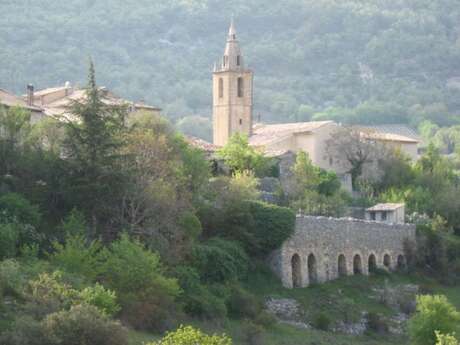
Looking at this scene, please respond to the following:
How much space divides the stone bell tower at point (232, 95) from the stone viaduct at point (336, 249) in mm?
29299

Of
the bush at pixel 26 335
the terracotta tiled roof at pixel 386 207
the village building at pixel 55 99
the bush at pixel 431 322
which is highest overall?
the village building at pixel 55 99

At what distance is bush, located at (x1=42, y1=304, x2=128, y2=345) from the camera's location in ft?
139

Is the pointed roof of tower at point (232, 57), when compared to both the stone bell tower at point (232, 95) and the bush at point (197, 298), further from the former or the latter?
the bush at point (197, 298)

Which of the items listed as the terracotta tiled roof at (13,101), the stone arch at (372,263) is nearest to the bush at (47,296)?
the stone arch at (372,263)

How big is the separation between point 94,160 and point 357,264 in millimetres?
19487

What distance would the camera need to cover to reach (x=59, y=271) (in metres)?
49.3

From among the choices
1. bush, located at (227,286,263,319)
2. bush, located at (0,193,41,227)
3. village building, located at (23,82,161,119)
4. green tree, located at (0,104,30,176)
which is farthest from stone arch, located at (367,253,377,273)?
bush, located at (0,193,41,227)

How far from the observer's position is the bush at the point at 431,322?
5772 centimetres

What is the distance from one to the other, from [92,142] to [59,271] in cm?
971

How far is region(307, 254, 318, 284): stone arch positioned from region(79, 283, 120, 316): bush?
2050 cm

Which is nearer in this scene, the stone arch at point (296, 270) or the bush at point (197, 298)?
the bush at point (197, 298)

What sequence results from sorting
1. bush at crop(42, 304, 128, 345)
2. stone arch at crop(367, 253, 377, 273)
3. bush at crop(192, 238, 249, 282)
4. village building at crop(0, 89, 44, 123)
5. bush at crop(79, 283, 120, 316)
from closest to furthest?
bush at crop(42, 304, 128, 345)
bush at crop(79, 283, 120, 316)
bush at crop(192, 238, 249, 282)
stone arch at crop(367, 253, 377, 273)
village building at crop(0, 89, 44, 123)

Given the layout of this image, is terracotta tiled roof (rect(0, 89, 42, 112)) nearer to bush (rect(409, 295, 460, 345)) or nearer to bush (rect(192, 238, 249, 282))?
bush (rect(192, 238, 249, 282))

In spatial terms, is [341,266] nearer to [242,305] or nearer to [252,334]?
[242,305]
